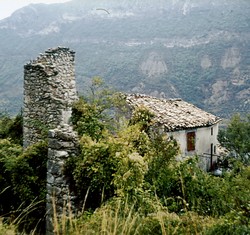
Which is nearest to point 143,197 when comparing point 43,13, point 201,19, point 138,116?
point 138,116

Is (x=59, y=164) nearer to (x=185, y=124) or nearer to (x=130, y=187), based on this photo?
(x=130, y=187)

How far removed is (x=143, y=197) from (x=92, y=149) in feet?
4.53

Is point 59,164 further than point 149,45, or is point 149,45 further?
point 149,45

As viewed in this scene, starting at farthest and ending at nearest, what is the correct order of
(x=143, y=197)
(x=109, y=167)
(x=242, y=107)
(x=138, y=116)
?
(x=242, y=107) < (x=138, y=116) < (x=109, y=167) < (x=143, y=197)

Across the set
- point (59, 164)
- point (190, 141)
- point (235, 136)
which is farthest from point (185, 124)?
point (59, 164)

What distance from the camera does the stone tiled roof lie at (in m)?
20.7

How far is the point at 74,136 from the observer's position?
792 centimetres

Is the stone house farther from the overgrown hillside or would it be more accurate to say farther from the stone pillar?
the overgrown hillside

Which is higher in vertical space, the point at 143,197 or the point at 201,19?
the point at 201,19

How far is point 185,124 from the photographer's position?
2147 centimetres

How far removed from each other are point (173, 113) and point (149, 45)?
287 ft

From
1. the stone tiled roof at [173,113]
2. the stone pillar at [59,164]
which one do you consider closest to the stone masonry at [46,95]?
the stone pillar at [59,164]

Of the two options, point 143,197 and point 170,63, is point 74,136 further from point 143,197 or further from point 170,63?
point 170,63

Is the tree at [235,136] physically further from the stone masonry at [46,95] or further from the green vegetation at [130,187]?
the stone masonry at [46,95]
